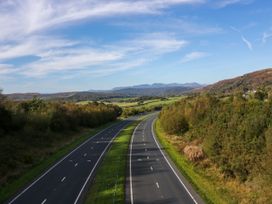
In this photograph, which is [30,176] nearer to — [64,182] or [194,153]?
[64,182]

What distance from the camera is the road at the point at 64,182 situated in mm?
28453

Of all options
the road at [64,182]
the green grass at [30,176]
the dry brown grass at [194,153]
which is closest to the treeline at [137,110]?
the green grass at [30,176]

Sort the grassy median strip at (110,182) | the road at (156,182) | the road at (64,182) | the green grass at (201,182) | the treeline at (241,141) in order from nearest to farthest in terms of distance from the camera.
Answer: the road at (156,182)
the green grass at (201,182)
the grassy median strip at (110,182)
the road at (64,182)
the treeline at (241,141)

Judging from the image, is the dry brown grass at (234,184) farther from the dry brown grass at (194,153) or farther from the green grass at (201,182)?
the green grass at (201,182)

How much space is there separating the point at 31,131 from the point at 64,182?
32167mm

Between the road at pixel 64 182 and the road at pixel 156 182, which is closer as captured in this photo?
the road at pixel 156 182

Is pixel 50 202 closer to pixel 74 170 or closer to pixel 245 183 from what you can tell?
pixel 74 170

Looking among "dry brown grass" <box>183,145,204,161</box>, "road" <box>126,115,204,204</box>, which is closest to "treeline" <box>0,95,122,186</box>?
Result: "road" <box>126,115,204,204</box>

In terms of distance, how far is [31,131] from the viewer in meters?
64.6

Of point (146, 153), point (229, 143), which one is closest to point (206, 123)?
point (146, 153)

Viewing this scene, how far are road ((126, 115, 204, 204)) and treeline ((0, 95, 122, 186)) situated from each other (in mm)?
11588

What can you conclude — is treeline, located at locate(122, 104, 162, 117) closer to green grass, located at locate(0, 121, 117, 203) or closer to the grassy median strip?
green grass, located at locate(0, 121, 117, 203)

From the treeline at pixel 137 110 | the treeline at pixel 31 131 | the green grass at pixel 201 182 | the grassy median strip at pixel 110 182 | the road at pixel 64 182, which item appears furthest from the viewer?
the treeline at pixel 137 110

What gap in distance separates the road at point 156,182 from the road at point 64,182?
3844 millimetres
